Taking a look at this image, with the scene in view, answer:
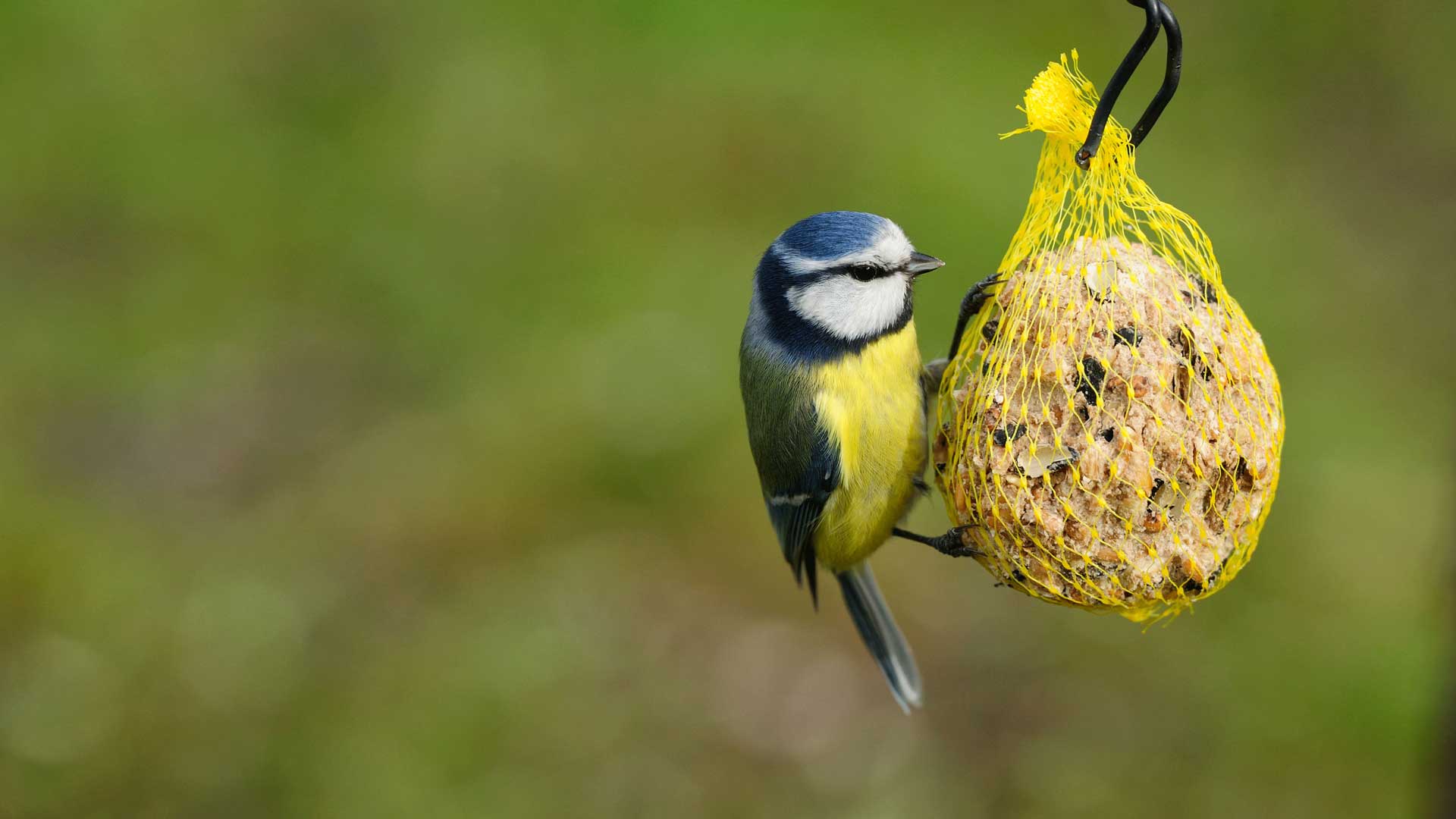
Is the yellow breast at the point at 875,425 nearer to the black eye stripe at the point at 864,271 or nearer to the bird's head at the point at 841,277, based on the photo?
the bird's head at the point at 841,277

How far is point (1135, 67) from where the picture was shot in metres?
2.36

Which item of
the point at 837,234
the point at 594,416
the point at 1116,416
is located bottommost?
the point at 594,416

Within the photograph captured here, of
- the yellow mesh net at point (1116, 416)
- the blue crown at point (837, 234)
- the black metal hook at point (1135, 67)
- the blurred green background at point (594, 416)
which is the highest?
the black metal hook at point (1135, 67)

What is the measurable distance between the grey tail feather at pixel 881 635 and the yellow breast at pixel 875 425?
0.66 meters

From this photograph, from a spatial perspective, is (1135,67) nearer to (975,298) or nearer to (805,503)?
(975,298)

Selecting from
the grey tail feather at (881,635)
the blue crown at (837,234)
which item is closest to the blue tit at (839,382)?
the blue crown at (837,234)

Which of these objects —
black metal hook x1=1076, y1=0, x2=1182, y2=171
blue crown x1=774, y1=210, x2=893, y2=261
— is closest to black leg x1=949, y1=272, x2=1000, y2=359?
blue crown x1=774, y1=210, x2=893, y2=261

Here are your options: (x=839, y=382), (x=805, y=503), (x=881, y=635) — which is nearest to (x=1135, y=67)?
(x=839, y=382)

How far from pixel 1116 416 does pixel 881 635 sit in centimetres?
151

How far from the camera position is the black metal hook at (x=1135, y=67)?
7.13 feet

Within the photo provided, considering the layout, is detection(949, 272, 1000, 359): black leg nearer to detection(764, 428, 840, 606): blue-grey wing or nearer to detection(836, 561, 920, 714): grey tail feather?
detection(764, 428, 840, 606): blue-grey wing

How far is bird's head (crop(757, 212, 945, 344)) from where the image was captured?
107 inches

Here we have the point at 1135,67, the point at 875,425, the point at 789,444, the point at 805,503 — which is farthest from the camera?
the point at 805,503

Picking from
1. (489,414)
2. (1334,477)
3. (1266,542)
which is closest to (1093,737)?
(1266,542)
